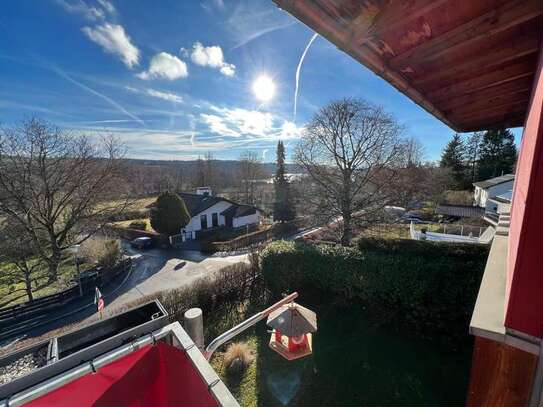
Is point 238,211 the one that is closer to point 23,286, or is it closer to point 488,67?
point 23,286

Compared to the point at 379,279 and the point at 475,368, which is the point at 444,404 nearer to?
the point at 379,279

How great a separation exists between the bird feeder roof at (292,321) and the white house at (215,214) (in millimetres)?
18086

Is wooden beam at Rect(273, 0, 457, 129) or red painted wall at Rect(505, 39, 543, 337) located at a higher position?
wooden beam at Rect(273, 0, 457, 129)

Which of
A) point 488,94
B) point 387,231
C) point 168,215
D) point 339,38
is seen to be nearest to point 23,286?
point 168,215

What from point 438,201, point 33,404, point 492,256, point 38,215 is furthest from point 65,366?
point 438,201

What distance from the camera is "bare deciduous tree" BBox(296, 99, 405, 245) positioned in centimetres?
1248

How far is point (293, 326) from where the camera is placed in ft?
11.9

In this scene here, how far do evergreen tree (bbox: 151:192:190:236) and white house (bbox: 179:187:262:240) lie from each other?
177 centimetres

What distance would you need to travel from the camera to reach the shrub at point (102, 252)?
1364 centimetres

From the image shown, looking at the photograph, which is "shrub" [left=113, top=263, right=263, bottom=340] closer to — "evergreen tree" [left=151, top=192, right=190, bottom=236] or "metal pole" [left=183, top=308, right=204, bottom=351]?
"metal pole" [left=183, top=308, right=204, bottom=351]

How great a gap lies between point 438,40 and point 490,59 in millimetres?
677

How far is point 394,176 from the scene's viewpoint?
12891 mm

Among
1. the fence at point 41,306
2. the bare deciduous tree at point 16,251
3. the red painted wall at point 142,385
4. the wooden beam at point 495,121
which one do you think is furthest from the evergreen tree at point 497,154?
the bare deciduous tree at point 16,251

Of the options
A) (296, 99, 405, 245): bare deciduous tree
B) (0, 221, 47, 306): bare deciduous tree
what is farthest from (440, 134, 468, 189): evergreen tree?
(0, 221, 47, 306): bare deciduous tree
